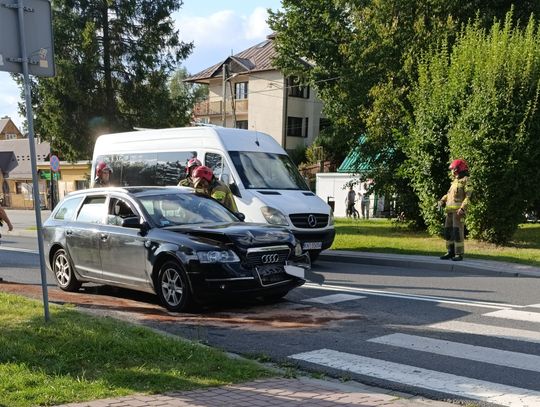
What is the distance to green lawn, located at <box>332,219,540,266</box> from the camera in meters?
13.4

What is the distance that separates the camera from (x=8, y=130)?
339ft

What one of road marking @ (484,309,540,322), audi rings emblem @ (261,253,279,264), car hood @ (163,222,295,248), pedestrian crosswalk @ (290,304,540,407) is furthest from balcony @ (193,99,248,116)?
pedestrian crosswalk @ (290,304,540,407)

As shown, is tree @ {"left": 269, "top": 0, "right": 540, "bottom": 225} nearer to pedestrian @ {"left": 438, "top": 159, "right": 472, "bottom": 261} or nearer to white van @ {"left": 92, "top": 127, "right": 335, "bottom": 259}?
pedestrian @ {"left": 438, "top": 159, "right": 472, "bottom": 261}

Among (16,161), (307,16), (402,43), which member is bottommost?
(16,161)

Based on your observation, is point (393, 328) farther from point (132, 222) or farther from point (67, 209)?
point (67, 209)

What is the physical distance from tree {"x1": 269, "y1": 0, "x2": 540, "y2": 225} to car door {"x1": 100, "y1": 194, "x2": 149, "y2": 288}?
35.9ft

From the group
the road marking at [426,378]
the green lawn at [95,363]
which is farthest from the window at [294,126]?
the road marking at [426,378]

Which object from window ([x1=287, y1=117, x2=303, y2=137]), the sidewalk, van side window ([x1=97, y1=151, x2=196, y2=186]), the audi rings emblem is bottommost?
the sidewalk

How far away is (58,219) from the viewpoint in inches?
398

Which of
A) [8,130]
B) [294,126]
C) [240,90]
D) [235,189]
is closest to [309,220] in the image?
[235,189]

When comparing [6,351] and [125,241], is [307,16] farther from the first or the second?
[6,351]

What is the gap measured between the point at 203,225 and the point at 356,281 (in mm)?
3524

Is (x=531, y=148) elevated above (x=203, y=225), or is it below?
above

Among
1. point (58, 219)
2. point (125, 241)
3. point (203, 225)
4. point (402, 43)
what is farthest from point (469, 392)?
point (402, 43)
